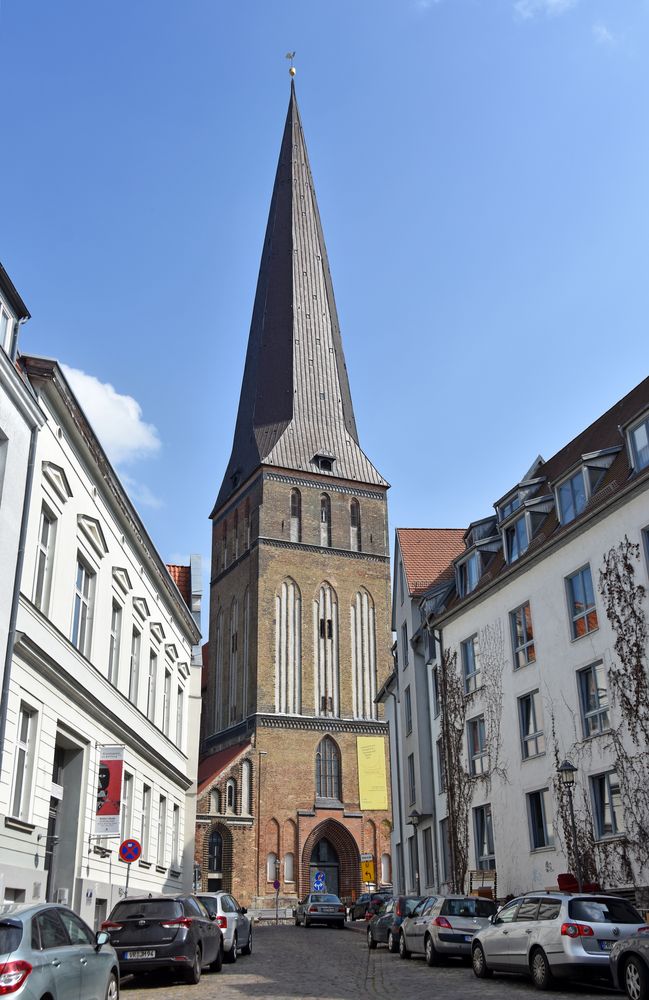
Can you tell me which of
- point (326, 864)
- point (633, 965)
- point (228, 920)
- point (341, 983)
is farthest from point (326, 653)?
point (633, 965)

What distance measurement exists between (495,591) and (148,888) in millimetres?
11931

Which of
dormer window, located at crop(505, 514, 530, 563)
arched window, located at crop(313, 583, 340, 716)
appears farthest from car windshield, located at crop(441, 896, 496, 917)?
arched window, located at crop(313, 583, 340, 716)

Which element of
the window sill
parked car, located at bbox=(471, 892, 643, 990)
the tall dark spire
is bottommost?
parked car, located at bbox=(471, 892, 643, 990)

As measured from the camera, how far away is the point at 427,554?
36125mm

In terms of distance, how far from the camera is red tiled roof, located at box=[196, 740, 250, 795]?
55.1m

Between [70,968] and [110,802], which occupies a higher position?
[110,802]

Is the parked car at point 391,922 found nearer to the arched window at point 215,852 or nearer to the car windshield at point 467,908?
the car windshield at point 467,908

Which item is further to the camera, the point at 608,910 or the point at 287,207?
the point at 287,207

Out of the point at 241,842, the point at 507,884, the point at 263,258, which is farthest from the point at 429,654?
the point at 263,258

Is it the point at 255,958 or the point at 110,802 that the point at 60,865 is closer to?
the point at 110,802

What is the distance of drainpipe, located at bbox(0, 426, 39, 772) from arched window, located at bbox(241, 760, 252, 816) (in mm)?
41652

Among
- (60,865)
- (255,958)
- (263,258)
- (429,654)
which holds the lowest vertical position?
(255,958)

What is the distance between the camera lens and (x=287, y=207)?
240 feet

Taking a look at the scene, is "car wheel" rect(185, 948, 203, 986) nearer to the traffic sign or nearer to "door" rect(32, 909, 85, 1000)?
the traffic sign
